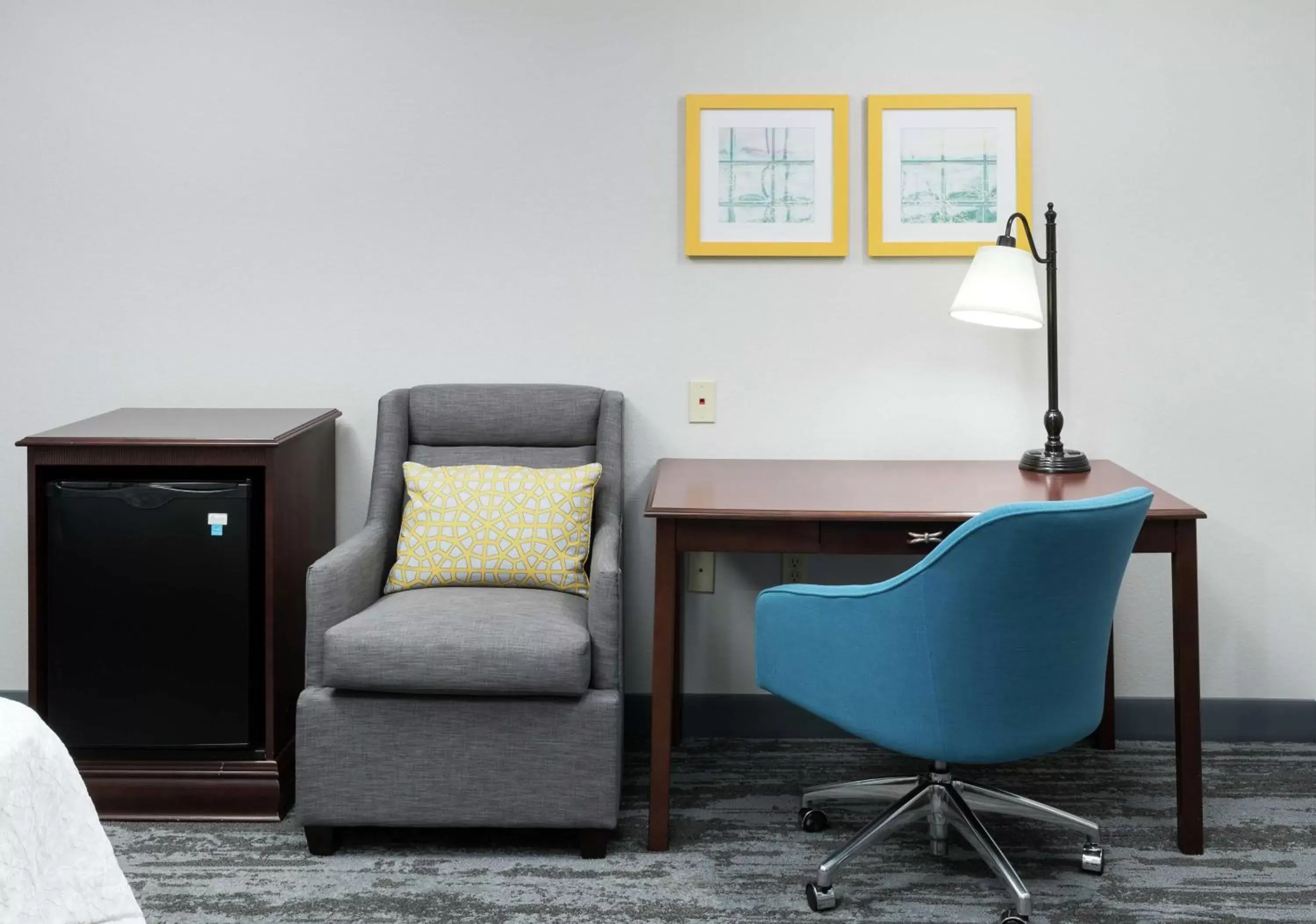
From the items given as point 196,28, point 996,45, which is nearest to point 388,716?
point 196,28

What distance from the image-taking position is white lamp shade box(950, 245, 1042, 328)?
8.81ft

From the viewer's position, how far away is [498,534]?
2721mm

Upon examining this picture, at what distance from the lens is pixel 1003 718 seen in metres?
2.04

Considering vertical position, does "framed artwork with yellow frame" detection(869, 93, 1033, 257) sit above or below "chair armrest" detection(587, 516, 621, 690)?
above

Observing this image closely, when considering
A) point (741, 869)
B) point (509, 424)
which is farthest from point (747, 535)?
point (509, 424)

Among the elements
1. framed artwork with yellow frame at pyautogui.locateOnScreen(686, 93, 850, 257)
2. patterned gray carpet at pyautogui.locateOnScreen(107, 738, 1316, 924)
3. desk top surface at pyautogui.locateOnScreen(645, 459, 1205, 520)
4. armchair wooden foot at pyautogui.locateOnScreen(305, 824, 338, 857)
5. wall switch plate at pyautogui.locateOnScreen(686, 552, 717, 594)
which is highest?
framed artwork with yellow frame at pyautogui.locateOnScreen(686, 93, 850, 257)

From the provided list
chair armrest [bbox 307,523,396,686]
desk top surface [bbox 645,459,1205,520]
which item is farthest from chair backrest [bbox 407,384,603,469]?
chair armrest [bbox 307,523,396,686]

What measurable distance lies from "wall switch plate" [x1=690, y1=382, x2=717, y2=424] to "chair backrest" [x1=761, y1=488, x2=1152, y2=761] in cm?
100

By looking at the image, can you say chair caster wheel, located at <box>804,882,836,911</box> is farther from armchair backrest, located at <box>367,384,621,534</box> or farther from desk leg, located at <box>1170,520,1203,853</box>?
armchair backrest, located at <box>367,384,621,534</box>

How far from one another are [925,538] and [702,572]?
88 centimetres

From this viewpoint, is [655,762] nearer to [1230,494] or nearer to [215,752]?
[215,752]

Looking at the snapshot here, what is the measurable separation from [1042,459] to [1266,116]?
110 centimetres

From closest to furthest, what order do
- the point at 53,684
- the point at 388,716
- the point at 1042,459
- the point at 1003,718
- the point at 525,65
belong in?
the point at 1003,718, the point at 388,716, the point at 53,684, the point at 1042,459, the point at 525,65

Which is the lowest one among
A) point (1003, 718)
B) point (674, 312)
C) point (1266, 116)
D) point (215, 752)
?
point (215, 752)
